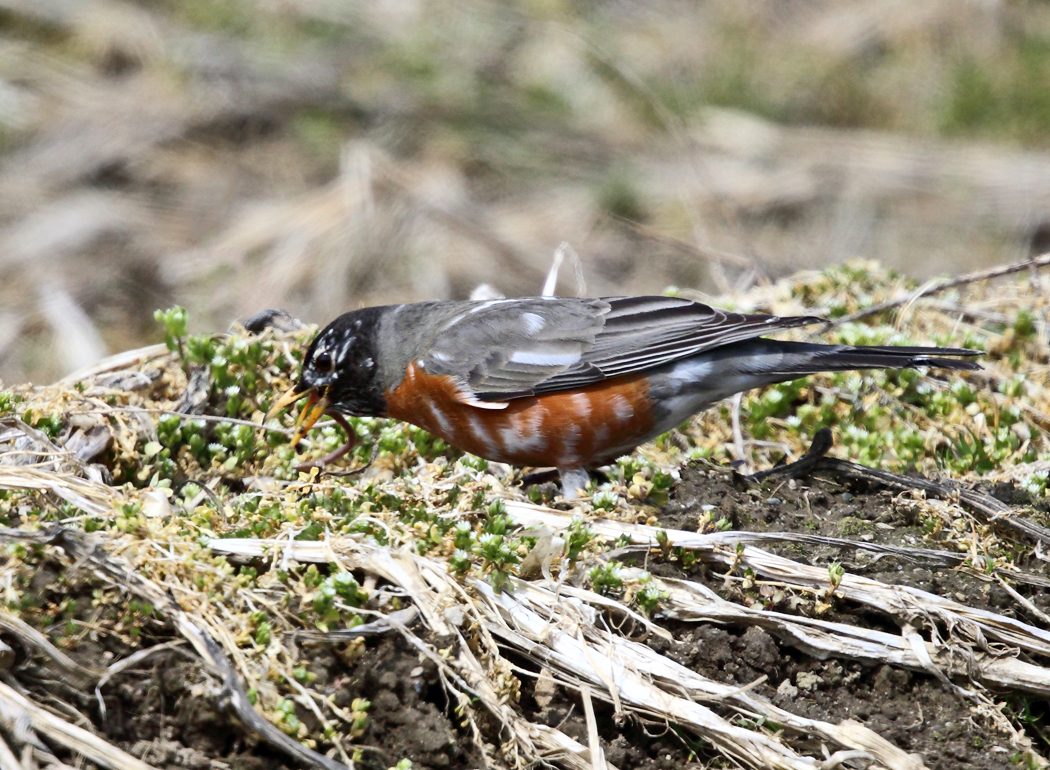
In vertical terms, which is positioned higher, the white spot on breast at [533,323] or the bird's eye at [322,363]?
the white spot on breast at [533,323]

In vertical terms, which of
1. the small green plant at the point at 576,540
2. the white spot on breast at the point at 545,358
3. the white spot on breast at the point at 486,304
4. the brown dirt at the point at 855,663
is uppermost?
the white spot on breast at the point at 486,304

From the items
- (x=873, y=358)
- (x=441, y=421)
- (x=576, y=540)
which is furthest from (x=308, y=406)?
(x=873, y=358)

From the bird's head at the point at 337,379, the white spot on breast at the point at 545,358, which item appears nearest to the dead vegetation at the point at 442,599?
the bird's head at the point at 337,379

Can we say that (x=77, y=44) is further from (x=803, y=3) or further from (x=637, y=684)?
(x=637, y=684)

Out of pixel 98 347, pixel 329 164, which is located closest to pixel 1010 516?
pixel 98 347

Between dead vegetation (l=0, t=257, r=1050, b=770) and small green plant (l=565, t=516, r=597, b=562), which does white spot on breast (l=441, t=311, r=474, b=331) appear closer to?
dead vegetation (l=0, t=257, r=1050, b=770)

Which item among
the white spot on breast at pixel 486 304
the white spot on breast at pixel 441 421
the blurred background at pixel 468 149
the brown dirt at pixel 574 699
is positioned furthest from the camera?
the blurred background at pixel 468 149

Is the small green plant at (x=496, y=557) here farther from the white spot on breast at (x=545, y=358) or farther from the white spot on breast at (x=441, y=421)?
the white spot on breast at (x=545, y=358)

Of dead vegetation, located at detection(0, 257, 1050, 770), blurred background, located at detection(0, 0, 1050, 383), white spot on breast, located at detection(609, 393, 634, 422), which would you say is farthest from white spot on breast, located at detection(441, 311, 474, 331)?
blurred background, located at detection(0, 0, 1050, 383)
